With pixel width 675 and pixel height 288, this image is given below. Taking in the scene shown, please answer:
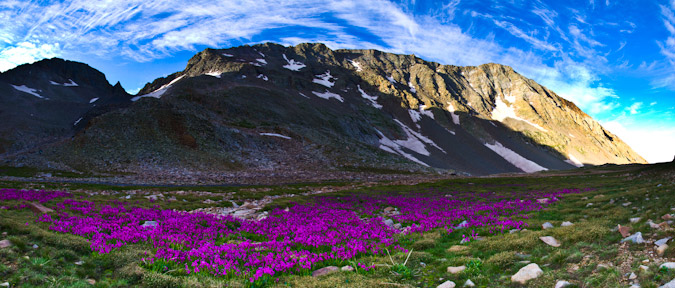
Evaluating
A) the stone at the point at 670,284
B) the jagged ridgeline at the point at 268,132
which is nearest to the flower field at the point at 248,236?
the stone at the point at 670,284

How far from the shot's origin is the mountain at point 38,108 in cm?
11475

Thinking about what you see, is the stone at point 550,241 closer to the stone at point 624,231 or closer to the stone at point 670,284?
the stone at point 624,231

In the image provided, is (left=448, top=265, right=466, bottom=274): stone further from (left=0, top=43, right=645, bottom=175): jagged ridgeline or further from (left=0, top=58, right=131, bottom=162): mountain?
(left=0, top=58, right=131, bottom=162): mountain

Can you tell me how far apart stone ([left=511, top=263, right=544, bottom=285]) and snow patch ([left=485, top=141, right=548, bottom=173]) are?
581 feet

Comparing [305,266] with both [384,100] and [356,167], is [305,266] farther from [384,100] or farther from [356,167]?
[384,100]

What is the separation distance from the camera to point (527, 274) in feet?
22.0

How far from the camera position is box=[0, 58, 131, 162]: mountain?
115 meters

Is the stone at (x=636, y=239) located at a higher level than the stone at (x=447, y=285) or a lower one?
higher

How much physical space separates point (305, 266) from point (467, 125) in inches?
8010

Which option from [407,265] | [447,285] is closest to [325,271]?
[407,265]

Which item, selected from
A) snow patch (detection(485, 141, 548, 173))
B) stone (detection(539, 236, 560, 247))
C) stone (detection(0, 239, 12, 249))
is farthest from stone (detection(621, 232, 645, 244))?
snow patch (detection(485, 141, 548, 173))

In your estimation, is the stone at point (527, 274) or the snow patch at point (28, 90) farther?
the snow patch at point (28, 90)

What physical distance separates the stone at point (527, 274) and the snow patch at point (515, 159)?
176995mm

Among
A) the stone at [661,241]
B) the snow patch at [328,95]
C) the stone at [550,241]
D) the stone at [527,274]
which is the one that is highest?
the snow patch at [328,95]
